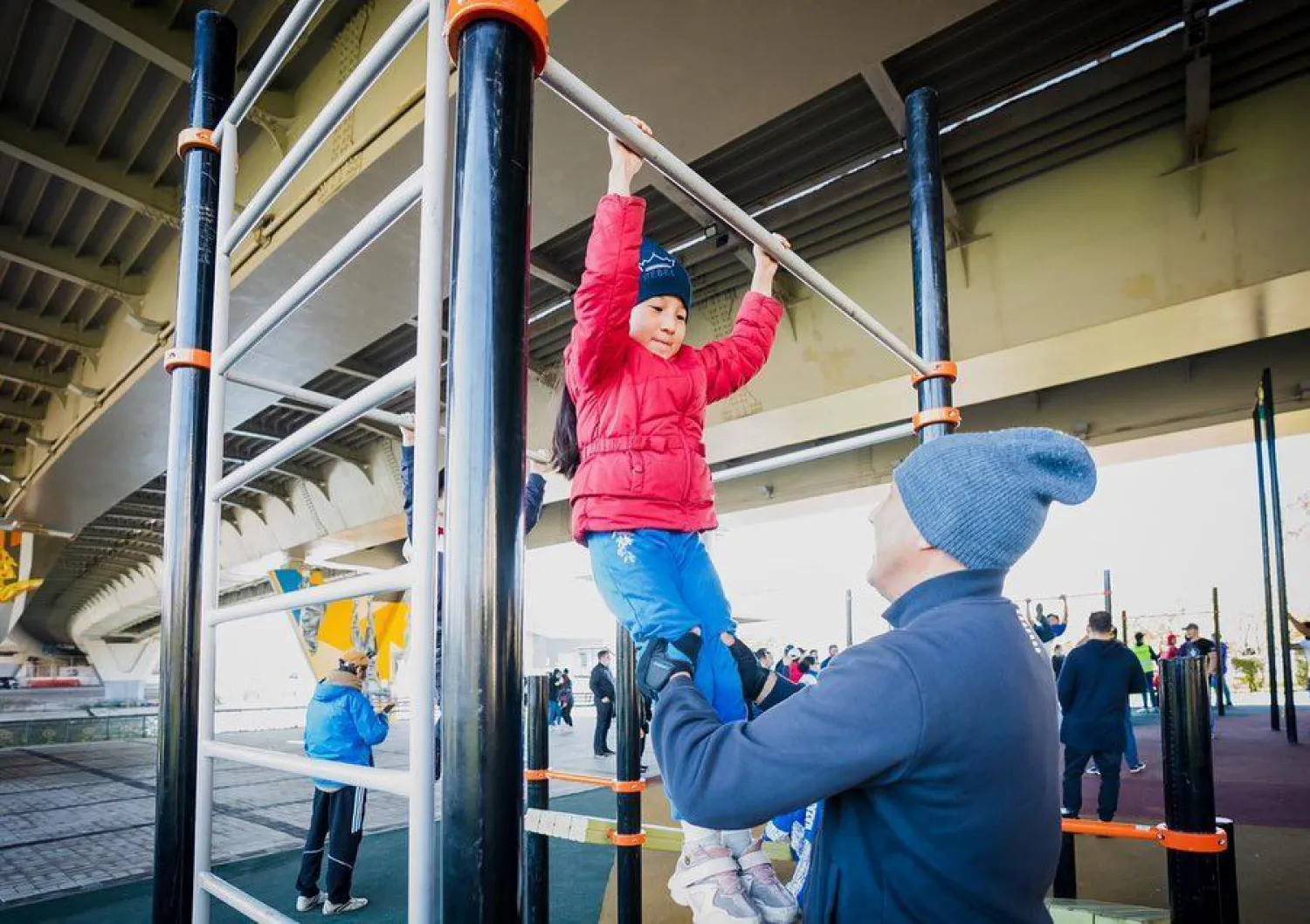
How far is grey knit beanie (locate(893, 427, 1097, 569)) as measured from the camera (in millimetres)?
1237

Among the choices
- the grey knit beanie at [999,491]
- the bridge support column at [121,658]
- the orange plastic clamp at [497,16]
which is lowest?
the bridge support column at [121,658]

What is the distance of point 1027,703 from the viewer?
3.91 ft

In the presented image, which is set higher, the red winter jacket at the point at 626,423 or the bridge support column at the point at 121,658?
the red winter jacket at the point at 626,423

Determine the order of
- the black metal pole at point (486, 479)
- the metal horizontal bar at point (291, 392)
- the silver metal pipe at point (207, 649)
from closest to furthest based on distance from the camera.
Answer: the black metal pole at point (486, 479) → the silver metal pipe at point (207, 649) → the metal horizontal bar at point (291, 392)

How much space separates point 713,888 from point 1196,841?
175 cm

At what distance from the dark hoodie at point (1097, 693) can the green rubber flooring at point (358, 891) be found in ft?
12.5

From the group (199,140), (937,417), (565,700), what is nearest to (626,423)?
(199,140)

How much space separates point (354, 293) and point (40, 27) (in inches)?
86.0

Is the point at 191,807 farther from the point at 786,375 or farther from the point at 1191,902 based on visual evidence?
the point at 786,375

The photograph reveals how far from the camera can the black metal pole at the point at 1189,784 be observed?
245 centimetres

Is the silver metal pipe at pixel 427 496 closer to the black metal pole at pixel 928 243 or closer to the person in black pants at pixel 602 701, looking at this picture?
the black metal pole at pixel 928 243

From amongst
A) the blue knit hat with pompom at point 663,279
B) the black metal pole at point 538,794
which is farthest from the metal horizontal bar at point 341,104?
the black metal pole at point 538,794

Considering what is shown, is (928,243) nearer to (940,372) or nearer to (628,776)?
(940,372)

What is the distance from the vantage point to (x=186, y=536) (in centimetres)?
204
